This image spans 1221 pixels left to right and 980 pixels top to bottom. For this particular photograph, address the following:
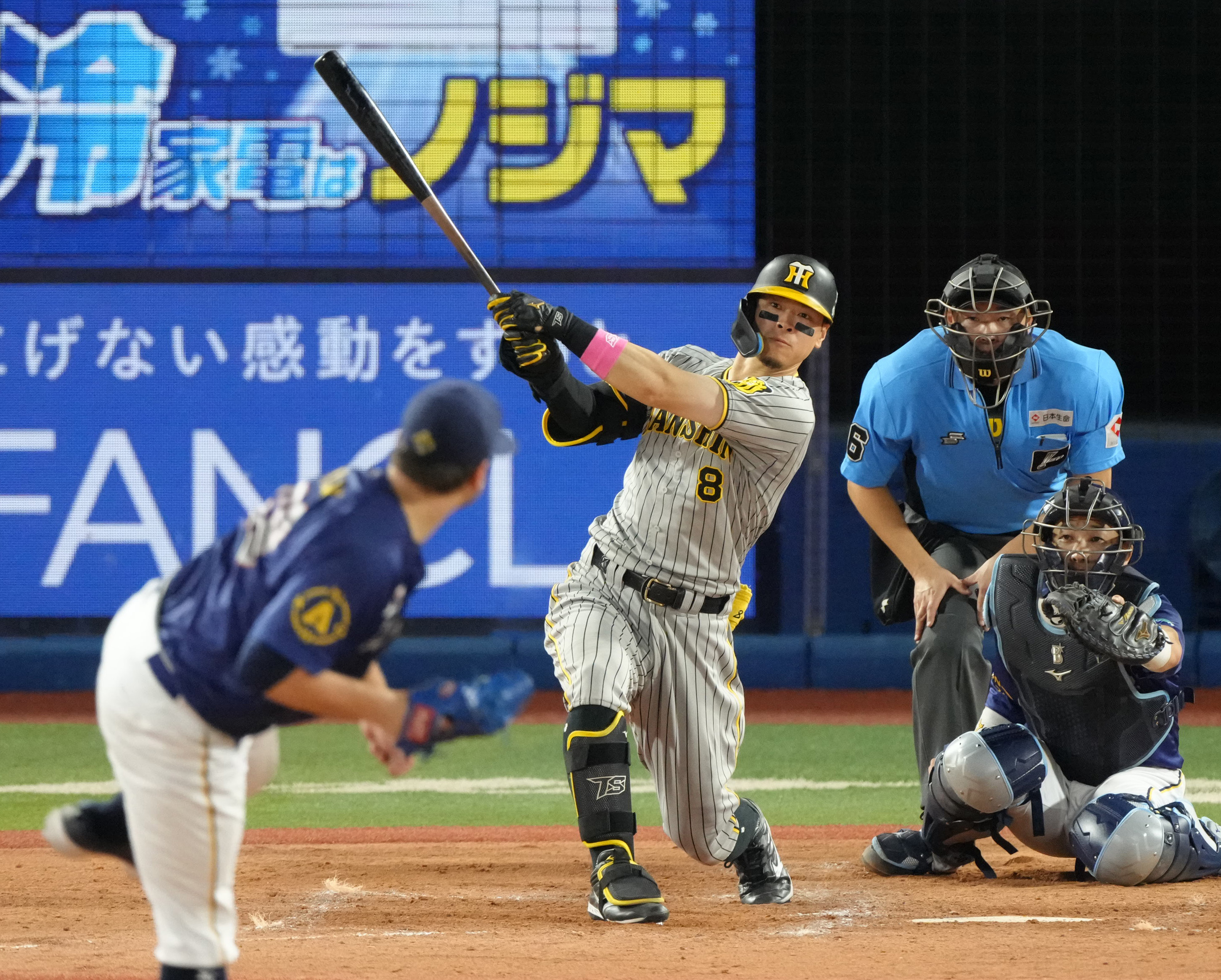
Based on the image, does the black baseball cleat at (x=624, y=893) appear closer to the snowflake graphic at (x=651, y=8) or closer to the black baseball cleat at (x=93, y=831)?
the black baseball cleat at (x=93, y=831)

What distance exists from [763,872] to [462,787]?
248 cm

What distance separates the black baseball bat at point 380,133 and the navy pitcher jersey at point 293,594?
1297 millimetres

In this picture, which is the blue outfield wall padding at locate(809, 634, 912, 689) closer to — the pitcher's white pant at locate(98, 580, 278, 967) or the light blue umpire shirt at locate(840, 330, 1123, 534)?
the light blue umpire shirt at locate(840, 330, 1123, 534)

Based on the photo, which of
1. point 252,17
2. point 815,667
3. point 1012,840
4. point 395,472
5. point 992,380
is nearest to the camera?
point 395,472

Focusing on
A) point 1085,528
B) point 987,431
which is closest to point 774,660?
point 987,431

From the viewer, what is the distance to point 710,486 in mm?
4035

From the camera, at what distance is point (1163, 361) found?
9.61 metres

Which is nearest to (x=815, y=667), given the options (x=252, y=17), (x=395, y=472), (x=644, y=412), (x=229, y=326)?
(x=229, y=326)

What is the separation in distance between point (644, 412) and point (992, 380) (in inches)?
41.4

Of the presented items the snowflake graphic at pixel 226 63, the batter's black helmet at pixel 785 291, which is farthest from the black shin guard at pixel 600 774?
the snowflake graphic at pixel 226 63

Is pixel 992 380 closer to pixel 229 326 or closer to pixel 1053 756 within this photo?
pixel 1053 756

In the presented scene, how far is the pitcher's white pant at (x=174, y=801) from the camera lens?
2.77m

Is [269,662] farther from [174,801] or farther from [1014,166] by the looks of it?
[1014,166]

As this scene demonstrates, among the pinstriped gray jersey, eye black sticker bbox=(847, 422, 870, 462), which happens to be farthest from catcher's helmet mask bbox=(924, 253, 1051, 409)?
the pinstriped gray jersey
